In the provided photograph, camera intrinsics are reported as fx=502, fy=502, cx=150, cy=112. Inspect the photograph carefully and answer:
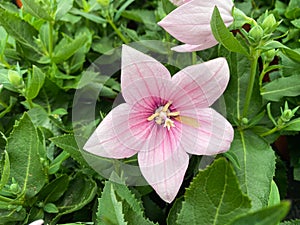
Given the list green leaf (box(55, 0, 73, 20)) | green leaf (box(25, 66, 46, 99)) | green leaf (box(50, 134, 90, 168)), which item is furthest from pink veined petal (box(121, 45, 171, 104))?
green leaf (box(55, 0, 73, 20))

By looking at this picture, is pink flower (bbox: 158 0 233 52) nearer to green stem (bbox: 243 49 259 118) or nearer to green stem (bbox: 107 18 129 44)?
green stem (bbox: 243 49 259 118)

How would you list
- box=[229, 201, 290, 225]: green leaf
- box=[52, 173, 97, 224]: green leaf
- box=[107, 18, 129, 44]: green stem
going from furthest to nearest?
box=[107, 18, 129, 44]: green stem → box=[52, 173, 97, 224]: green leaf → box=[229, 201, 290, 225]: green leaf

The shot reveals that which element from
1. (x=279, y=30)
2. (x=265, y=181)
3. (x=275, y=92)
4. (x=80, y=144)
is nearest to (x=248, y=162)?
(x=265, y=181)

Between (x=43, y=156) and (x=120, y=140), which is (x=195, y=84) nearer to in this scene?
(x=120, y=140)

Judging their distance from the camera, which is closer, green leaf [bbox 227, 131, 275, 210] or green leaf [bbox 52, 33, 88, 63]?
green leaf [bbox 227, 131, 275, 210]

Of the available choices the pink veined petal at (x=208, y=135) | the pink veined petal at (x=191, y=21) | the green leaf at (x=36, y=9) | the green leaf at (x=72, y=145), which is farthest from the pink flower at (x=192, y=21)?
the green leaf at (x=36, y=9)

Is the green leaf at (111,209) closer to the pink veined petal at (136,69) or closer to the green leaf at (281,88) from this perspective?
the pink veined petal at (136,69)
